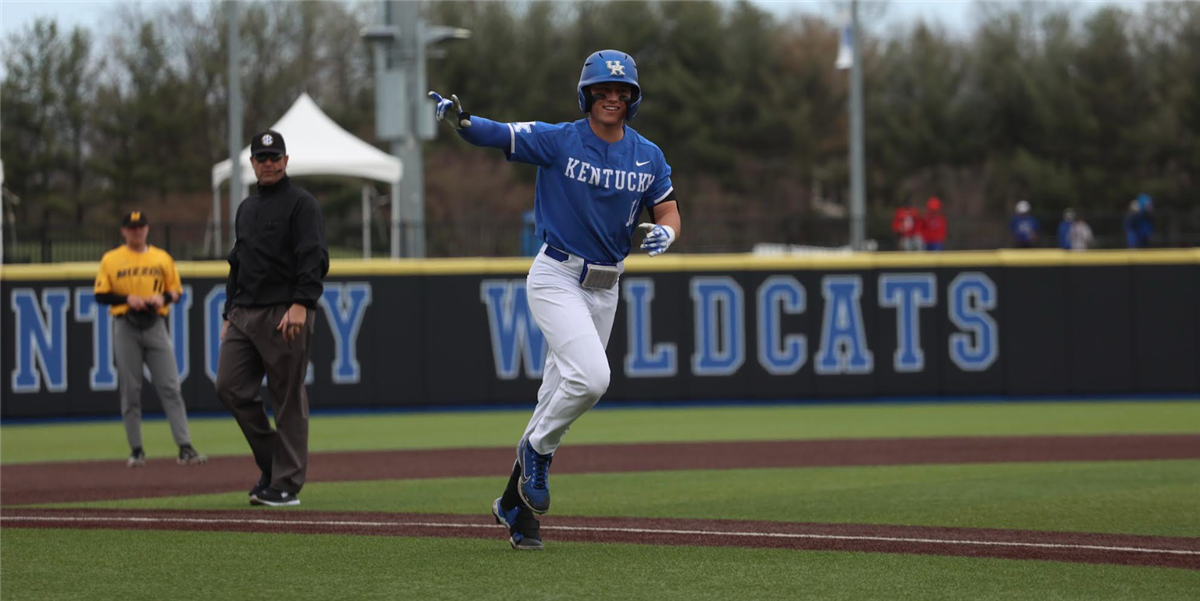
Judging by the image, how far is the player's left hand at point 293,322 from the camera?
8758 millimetres

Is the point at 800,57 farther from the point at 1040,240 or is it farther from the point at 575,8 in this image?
the point at 1040,240

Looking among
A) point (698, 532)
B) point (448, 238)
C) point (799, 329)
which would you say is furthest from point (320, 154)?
point (698, 532)

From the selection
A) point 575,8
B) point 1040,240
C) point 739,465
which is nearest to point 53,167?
point 575,8

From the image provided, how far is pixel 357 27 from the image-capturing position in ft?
190

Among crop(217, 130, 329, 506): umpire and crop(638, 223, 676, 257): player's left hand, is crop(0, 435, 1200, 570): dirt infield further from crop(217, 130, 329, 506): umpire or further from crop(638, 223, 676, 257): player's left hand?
crop(638, 223, 676, 257): player's left hand

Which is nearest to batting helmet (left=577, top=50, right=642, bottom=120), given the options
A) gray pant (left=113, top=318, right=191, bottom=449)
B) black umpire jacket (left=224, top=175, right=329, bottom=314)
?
black umpire jacket (left=224, top=175, right=329, bottom=314)

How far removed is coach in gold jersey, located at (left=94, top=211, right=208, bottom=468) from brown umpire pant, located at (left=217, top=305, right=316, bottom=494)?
3230mm

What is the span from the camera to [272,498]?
894 cm

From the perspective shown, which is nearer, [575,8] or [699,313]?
[699,313]

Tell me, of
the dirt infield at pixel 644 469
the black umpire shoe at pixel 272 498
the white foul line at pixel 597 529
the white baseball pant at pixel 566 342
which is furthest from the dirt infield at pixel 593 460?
the white baseball pant at pixel 566 342

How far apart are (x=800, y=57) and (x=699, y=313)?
4616 centimetres

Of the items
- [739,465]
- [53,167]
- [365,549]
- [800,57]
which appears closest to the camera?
[365,549]

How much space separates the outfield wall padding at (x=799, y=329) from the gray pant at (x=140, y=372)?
5.74 m

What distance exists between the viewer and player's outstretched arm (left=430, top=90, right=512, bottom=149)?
6852 mm
